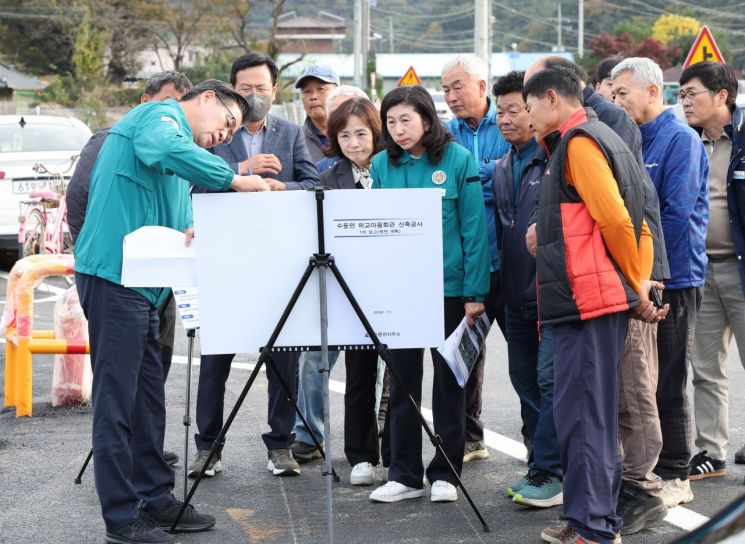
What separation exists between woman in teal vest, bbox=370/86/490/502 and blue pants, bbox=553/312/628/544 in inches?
37.9

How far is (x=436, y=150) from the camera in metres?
5.65

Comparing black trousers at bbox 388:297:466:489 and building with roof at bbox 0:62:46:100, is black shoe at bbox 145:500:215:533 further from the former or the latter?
building with roof at bbox 0:62:46:100

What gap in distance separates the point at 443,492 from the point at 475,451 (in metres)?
0.91

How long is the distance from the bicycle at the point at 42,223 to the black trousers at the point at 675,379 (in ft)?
31.2

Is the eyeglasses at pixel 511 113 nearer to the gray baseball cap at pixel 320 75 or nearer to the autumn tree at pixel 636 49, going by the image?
the gray baseball cap at pixel 320 75

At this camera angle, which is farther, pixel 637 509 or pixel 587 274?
pixel 637 509

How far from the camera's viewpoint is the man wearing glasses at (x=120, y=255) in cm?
488

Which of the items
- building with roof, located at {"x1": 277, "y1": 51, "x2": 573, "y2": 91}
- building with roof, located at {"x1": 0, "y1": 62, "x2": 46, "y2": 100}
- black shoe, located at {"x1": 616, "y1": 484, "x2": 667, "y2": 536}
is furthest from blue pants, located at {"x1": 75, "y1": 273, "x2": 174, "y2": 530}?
building with roof, located at {"x1": 277, "y1": 51, "x2": 573, "y2": 91}

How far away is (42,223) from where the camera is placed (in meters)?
14.0

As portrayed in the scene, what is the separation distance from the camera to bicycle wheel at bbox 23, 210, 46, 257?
1402 centimetres

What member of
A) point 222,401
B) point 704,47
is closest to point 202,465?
point 222,401

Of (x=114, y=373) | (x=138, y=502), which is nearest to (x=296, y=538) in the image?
(x=138, y=502)

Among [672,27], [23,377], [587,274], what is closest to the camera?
[587,274]

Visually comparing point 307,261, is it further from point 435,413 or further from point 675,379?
point 675,379
